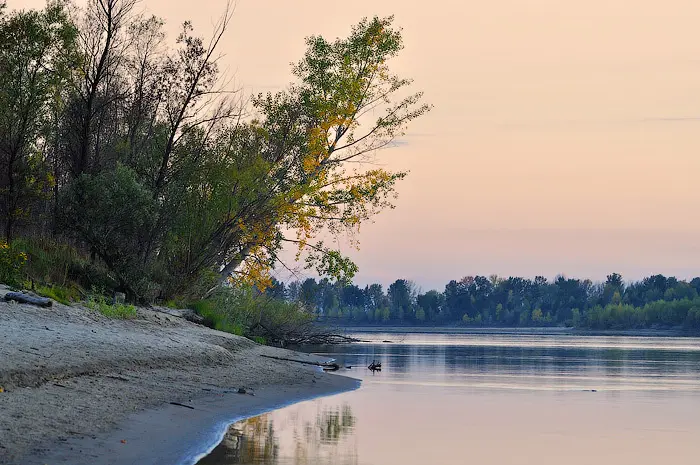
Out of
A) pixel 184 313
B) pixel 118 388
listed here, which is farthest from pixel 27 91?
pixel 118 388

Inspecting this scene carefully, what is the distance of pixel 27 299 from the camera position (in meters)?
24.9

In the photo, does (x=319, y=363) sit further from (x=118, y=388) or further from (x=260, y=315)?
(x=118, y=388)

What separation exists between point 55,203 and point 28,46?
6146mm

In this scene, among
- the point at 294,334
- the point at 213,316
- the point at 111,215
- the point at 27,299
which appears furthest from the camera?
the point at 294,334

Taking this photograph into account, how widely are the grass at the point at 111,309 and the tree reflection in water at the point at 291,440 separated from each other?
679 centimetres

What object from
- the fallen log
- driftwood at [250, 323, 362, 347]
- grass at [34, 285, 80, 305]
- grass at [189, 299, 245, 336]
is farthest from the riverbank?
driftwood at [250, 323, 362, 347]

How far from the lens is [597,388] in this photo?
3594cm

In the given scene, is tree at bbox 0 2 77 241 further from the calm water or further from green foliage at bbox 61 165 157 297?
the calm water

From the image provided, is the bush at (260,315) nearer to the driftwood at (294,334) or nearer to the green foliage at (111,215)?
the driftwood at (294,334)

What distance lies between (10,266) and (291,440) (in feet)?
40.7

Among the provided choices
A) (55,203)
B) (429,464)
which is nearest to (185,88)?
(55,203)

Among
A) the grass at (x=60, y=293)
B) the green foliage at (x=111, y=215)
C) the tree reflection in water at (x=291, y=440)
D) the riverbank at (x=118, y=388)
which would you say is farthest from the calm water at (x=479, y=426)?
the green foliage at (x=111, y=215)

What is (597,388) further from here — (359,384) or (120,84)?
→ (120,84)

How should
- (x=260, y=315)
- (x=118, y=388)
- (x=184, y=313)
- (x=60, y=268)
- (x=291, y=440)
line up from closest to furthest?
(x=291, y=440)
(x=118, y=388)
(x=60, y=268)
(x=184, y=313)
(x=260, y=315)
